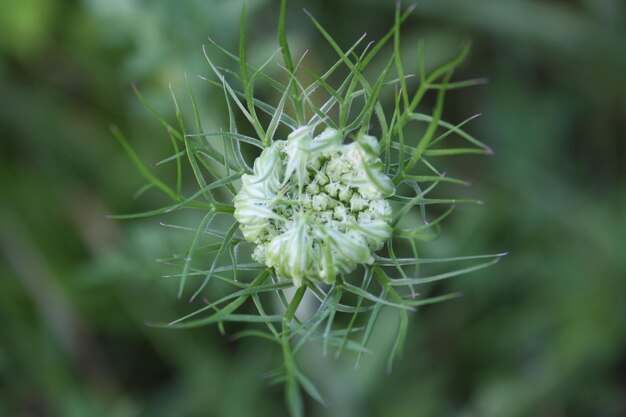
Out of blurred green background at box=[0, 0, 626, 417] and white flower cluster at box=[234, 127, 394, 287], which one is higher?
white flower cluster at box=[234, 127, 394, 287]

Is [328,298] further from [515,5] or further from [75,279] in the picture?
[515,5]

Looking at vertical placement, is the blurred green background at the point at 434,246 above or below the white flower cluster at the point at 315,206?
below

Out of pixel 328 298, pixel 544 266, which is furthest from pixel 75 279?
pixel 544 266

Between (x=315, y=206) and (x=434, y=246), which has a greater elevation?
(x=315, y=206)

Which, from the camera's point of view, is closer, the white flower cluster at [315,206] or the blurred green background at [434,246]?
the white flower cluster at [315,206]

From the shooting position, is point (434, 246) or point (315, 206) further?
point (434, 246)
